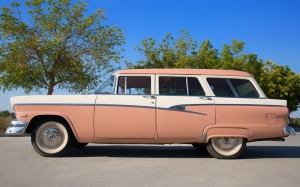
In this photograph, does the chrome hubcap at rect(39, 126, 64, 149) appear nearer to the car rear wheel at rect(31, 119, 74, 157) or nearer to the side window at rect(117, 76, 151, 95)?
the car rear wheel at rect(31, 119, 74, 157)

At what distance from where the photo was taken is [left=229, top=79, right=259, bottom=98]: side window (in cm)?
757

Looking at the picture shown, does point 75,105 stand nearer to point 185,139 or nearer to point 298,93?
point 185,139

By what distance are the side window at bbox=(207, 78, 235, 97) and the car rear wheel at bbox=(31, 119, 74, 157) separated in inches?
123

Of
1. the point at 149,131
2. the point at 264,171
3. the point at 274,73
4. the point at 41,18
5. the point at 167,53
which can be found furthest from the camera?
the point at 274,73

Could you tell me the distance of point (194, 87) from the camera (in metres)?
7.55

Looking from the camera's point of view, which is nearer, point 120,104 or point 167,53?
point 120,104

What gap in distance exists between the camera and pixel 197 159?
7434 mm

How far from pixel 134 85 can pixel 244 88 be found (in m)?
2.34

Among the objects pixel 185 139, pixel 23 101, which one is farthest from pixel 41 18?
pixel 185 139

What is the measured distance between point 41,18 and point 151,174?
19.2m

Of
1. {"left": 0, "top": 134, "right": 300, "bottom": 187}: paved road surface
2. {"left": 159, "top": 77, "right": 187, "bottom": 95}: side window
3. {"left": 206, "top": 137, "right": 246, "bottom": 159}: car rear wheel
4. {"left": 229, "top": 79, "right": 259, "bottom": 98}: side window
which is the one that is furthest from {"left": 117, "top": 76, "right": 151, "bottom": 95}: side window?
{"left": 229, "top": 79, "right": 259, "bottom": 98}: side window

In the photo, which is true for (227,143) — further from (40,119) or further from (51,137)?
(40,119)

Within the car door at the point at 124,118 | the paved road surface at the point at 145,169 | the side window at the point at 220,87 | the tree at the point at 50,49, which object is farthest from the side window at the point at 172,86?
the tree at the point at 50,49

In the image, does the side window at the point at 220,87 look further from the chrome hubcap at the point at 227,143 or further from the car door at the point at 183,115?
the chrome hubcap at the point at 227,143
